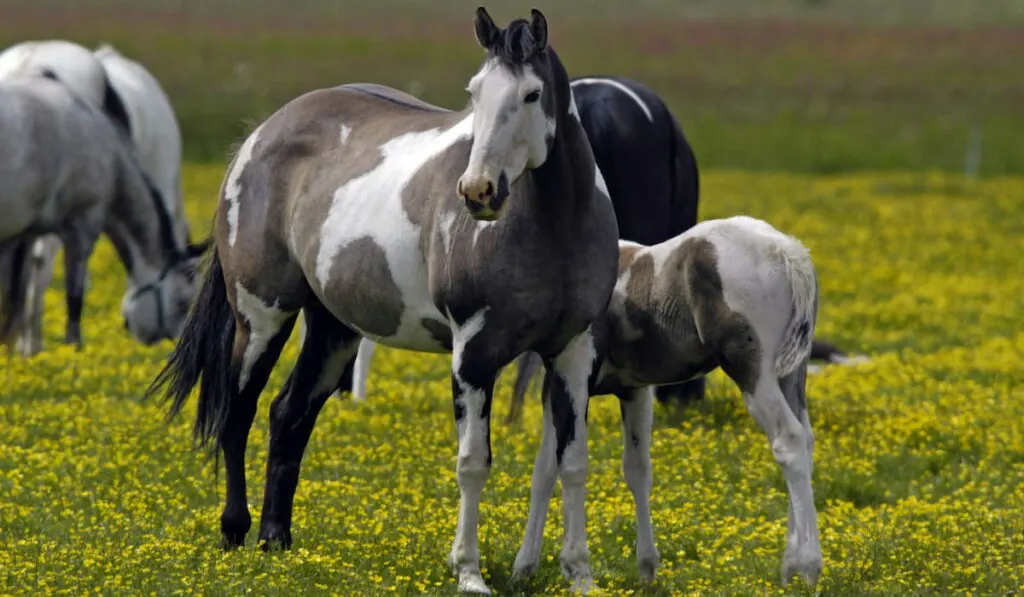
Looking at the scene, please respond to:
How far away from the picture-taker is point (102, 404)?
489 inches

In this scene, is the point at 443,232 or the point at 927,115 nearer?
the point at 443,232

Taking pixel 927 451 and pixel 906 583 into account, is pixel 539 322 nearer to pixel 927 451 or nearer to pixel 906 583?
pixel 906 583

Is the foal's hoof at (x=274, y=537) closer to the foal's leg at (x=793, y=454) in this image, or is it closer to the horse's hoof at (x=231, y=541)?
the horse's hoof at (x=231, y=541)

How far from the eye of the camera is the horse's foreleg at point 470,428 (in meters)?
7.32

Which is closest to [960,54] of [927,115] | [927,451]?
[927,115]

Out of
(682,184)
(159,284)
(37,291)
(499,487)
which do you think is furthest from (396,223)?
(37,291)

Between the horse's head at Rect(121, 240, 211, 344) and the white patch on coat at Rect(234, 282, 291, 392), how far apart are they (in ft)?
22.4

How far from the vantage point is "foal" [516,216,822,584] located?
7762 mm

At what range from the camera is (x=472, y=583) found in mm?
7551

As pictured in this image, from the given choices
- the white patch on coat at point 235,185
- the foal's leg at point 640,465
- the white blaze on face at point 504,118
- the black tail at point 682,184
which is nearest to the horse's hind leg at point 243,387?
the white patch on coat at point 235,185

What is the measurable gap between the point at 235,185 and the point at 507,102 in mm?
2310

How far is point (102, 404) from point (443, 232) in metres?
5.84

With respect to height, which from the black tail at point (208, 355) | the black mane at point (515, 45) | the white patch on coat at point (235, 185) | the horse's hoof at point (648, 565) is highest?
the black mane at point (515, 45)

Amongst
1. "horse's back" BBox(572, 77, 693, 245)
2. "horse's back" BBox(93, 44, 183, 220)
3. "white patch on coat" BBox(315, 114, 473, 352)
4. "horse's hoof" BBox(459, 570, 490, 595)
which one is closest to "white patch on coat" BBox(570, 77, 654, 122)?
"horse's back" BBox(572, 77, 693, 245)
